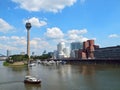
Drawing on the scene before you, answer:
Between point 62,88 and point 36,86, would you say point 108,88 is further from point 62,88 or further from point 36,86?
point 36,86

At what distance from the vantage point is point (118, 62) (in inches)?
7613

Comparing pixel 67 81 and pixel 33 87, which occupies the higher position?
pixel 67 81

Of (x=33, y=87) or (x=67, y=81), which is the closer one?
(x=33, y=87)

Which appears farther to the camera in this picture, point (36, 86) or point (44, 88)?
point (36, 86)

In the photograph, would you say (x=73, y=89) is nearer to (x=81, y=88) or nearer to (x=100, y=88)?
(x=81, y=88)

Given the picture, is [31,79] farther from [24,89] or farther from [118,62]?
[118,62]

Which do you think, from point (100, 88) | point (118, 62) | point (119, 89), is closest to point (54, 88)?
point (100, 88)

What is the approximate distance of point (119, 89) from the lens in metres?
54.9

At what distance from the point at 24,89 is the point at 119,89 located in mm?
20650

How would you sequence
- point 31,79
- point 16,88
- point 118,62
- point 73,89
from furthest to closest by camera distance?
point 118,62 → point 31,79 → point 16,88 → point 73,89

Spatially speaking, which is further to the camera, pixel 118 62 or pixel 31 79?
pixel 118 62

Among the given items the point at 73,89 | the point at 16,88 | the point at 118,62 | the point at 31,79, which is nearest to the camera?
the point at 73,89

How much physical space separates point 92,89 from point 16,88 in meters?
17.1

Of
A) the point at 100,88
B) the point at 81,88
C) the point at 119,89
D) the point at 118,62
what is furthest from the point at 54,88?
the point at 118,62
